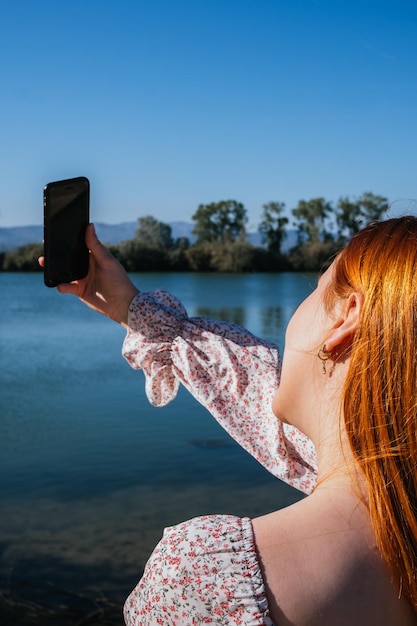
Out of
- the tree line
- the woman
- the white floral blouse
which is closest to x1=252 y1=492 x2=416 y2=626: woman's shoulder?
the woman

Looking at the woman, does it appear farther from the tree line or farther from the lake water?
the tree line

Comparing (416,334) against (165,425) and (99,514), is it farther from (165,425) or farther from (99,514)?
(165,425)

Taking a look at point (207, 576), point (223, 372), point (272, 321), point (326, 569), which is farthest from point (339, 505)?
point (272, 321)

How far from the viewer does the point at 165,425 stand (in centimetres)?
663

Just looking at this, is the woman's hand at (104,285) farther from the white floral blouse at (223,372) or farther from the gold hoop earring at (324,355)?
the gold hoop earring at (324,355)

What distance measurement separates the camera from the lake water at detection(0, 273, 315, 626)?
3.85 metres

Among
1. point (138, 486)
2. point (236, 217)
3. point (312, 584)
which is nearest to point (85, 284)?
point (312, 584)

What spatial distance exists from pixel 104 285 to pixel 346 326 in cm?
84

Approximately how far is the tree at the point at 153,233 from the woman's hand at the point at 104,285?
1203 inches

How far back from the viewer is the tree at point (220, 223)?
40.8 metres

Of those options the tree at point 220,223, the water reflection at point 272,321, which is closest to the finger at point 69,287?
the water reflection at point 272,321

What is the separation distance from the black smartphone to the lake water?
1.61ft

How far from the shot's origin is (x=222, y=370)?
1.67 m

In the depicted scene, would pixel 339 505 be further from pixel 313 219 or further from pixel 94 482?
pixel 313 219
